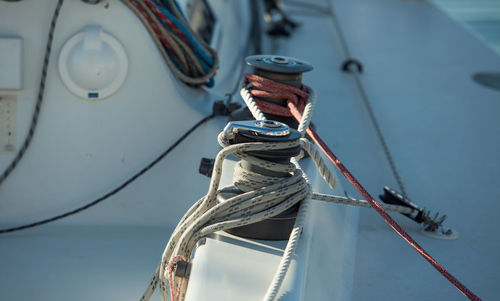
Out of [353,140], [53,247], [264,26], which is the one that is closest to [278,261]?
[53,247]

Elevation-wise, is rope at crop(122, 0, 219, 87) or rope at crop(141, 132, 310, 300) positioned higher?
rope at crop(122, 0, 219, 87)

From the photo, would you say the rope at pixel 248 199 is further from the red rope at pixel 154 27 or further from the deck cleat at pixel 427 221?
the red rope at pixel 154 27

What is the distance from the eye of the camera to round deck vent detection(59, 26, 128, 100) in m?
1.59

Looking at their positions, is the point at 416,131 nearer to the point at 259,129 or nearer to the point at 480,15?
the point at 259,129

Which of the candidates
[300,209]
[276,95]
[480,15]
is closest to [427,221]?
[276,95]

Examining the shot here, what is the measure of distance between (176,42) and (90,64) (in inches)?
10.4

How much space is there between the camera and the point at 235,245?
103 cm

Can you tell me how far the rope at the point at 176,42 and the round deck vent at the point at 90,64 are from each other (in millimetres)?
116

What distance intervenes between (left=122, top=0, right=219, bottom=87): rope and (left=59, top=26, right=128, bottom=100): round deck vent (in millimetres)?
116

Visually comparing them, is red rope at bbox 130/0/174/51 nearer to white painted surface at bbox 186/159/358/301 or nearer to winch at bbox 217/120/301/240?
white painted surface at bbox 186/159/358/301

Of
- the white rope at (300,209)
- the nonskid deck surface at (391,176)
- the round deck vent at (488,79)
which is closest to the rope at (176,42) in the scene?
the nonskid deck surface at (391,176)

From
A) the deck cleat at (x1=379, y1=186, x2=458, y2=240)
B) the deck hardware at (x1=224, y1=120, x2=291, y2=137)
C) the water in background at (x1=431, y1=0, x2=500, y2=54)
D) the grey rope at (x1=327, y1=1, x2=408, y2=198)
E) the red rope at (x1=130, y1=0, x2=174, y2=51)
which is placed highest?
the water in background at (x1=431, y1=0, x2=500, y2=54)

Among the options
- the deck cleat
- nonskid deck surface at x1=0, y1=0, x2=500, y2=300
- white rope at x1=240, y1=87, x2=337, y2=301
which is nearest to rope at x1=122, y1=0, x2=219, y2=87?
nonskid deck surface at x1=0, y1=0, x2=500, y2=300

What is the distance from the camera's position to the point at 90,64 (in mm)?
1587
